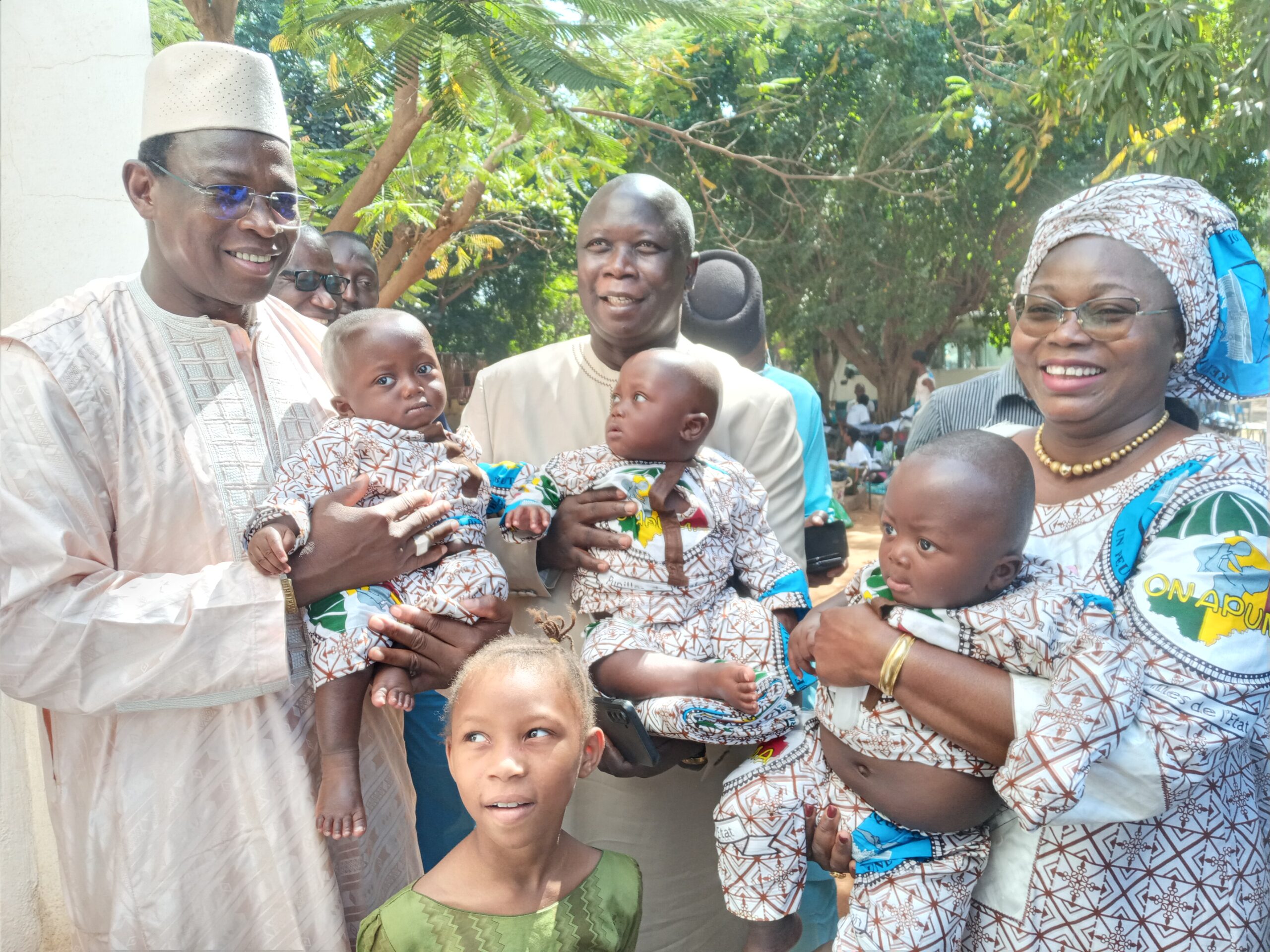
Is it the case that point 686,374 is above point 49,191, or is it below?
below

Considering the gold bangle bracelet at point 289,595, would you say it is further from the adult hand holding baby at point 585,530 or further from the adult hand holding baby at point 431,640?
the adult hand holding baby at point 585,530

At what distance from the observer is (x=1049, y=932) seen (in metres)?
1.98

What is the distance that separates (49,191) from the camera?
323 cm

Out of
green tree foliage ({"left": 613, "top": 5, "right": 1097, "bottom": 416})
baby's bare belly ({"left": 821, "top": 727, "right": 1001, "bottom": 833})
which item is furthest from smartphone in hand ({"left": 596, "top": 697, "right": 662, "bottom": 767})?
green tree foliage ({"left": 613, "top": 5, "right": 1097, "bottom": 416})

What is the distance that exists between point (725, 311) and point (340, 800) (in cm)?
336

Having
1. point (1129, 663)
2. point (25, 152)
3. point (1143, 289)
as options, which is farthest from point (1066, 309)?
point (25, 152)

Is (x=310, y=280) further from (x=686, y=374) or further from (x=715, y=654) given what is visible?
(x=715, y=654)

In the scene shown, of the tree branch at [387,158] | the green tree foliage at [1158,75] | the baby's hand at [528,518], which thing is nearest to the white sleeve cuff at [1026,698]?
the baby's hand at [528,518]

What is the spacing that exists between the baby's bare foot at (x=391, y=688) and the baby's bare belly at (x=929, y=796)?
111 centimetres

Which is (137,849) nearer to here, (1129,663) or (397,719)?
(397,719)

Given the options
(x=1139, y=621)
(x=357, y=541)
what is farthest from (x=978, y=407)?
(x=357, y=541)

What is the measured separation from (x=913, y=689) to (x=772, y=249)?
16.4 metres

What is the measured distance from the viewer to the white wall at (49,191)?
3.09 m

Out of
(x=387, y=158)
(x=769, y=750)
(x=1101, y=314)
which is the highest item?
(x=1101, y=314)
